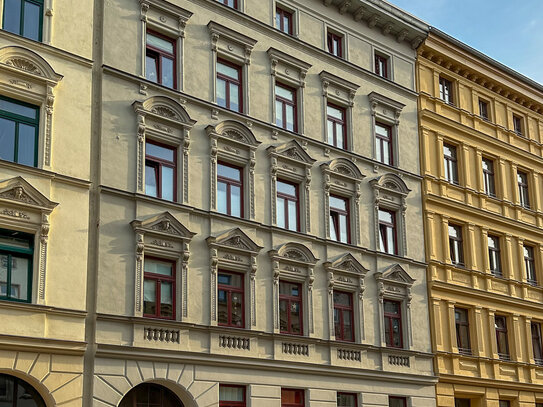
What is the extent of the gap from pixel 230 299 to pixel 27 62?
9.45 meters

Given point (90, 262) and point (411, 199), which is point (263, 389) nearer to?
point (90, 262)

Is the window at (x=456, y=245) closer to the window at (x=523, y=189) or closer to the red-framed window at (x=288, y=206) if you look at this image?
the window at (x=523, y=189)

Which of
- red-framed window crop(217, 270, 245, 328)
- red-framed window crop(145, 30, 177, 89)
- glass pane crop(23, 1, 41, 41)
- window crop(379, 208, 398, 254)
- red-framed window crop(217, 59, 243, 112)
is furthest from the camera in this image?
window crop(379, 208, 398, 254)

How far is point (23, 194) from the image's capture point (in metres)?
22.0

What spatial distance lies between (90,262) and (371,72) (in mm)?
15645

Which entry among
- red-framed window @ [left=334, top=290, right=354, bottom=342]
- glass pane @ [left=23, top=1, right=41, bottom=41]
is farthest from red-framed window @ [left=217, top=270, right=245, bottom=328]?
glass pane @ [left=23, top=1, right=41, bottom=41]

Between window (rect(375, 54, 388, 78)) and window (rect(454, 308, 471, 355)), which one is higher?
window (rect(375, 54, 388, 78))

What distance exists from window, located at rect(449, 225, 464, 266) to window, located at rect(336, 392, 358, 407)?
8.86 m

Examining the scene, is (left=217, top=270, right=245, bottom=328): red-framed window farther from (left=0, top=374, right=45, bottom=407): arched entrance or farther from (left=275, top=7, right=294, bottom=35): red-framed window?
(left=275, top=7, right=294, bottom=35): red-framed window

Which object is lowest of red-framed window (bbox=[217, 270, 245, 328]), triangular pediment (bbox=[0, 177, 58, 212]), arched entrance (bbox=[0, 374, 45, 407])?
arched entrance (bbox=[0, 374, 45, 407])

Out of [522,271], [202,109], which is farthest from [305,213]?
[522,271]

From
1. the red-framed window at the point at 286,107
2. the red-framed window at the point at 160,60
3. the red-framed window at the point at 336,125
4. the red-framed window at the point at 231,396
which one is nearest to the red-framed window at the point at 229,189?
the red-framed window at the point at 286,107

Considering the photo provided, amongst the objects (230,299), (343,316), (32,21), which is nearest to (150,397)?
(230,299)

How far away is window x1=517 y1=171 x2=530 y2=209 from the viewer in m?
40.9
